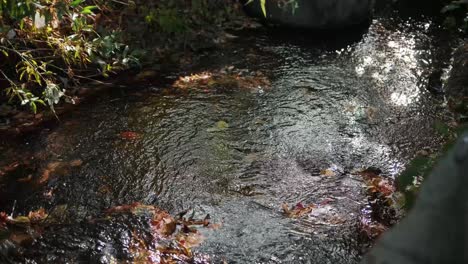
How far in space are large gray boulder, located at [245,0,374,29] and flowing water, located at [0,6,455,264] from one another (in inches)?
30.6

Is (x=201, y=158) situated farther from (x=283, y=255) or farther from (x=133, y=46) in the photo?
(x=133, y=46)

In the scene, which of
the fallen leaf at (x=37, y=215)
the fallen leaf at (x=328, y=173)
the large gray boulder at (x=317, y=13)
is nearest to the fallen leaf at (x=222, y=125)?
the fallen leaf at (x=328, y=173)

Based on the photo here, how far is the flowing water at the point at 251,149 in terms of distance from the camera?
13.6ft

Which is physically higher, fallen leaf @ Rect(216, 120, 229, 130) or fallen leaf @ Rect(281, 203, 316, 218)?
fallen leaf @ Rect(216, 120, 229, 130)

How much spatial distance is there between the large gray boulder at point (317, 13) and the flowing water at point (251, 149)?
0.78 meters

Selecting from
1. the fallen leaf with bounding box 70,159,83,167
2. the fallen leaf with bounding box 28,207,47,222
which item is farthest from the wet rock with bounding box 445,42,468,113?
the fallen leaf with bounding box 28,207,47,222

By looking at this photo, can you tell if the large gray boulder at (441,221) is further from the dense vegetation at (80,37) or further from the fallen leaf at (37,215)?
the dense vegetation at (80,37)

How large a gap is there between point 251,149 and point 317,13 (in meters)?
3.84

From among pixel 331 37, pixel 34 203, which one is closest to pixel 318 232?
pixel 34 203

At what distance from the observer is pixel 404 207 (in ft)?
14.4

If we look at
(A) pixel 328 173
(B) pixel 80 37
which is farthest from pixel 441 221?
(B) pixel 80 37

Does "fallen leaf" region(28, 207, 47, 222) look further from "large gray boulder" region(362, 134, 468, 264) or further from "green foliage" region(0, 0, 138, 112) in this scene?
"large gray boulder" region(362, 134, 468, 264)

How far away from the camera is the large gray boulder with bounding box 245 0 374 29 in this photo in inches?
323

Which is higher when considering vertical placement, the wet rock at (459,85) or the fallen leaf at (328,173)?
the wet rock at (459,85)
